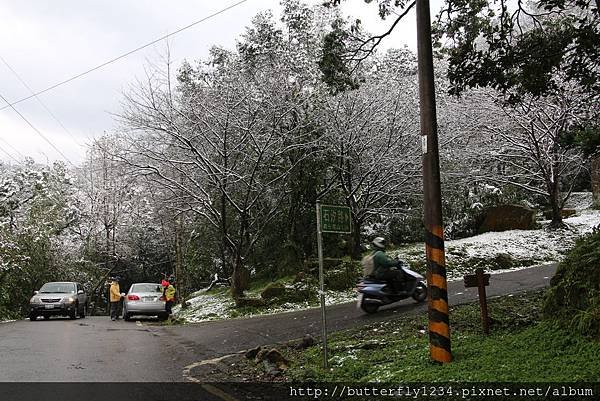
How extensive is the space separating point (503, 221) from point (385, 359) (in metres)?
19.0

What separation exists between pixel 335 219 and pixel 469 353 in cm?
277

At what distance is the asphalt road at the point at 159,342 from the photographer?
327 inches

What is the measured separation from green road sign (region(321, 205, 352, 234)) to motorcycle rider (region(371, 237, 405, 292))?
4.21 meters

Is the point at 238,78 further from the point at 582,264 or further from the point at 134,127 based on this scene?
the point at 582,264

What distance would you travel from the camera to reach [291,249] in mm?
22766

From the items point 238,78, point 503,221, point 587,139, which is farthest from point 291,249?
point 587,139

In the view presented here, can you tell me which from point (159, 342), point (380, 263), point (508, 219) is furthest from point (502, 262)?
point (159, 342)

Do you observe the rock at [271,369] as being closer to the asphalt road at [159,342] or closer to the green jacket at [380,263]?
the asphalt road at [159,342]

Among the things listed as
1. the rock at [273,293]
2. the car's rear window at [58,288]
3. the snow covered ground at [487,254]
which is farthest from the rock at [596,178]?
the car's rear window at [58,288]

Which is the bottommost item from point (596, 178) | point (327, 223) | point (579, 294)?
point (579, 294)

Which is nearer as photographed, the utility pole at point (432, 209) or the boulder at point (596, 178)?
the utility pole at point (432, 209)

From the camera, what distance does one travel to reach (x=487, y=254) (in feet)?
68.1

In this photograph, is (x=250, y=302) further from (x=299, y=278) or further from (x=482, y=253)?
(x=482, y=253)

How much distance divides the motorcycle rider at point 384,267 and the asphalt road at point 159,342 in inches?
27.8
